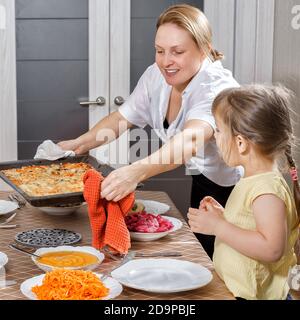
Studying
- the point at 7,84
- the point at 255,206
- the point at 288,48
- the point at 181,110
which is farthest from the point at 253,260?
the point at 7,84

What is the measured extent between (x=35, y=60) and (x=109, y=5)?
0.51 metres

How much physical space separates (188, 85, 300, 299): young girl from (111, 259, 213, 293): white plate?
0.27ft

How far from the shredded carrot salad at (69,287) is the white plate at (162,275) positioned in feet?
0.28

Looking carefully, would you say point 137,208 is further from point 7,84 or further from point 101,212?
point 7,84

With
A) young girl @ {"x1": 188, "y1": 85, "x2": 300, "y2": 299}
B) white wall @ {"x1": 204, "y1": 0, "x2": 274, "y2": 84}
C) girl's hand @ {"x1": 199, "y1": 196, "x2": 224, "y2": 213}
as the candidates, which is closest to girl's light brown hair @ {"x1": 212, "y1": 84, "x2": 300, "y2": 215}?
young girl @ {"x1": 188, "y1": 85, "x2": 300, "y2": 299}

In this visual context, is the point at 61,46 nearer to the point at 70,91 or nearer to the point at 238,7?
the point at 70,91

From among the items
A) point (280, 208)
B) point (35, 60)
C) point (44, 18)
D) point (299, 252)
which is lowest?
point (299, 252)

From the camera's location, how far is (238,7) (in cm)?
356

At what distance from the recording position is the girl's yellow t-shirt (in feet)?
4.91

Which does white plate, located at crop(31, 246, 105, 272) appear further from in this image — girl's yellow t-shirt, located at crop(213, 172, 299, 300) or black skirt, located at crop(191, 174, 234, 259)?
black skirt, located at crop(191, 174, 234, 259)

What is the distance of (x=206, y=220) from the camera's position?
1.54 meters

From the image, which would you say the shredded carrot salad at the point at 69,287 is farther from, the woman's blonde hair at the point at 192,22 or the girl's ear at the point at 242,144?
the woman's blonde hair at the point at 192,22

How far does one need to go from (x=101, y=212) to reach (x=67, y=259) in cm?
23
